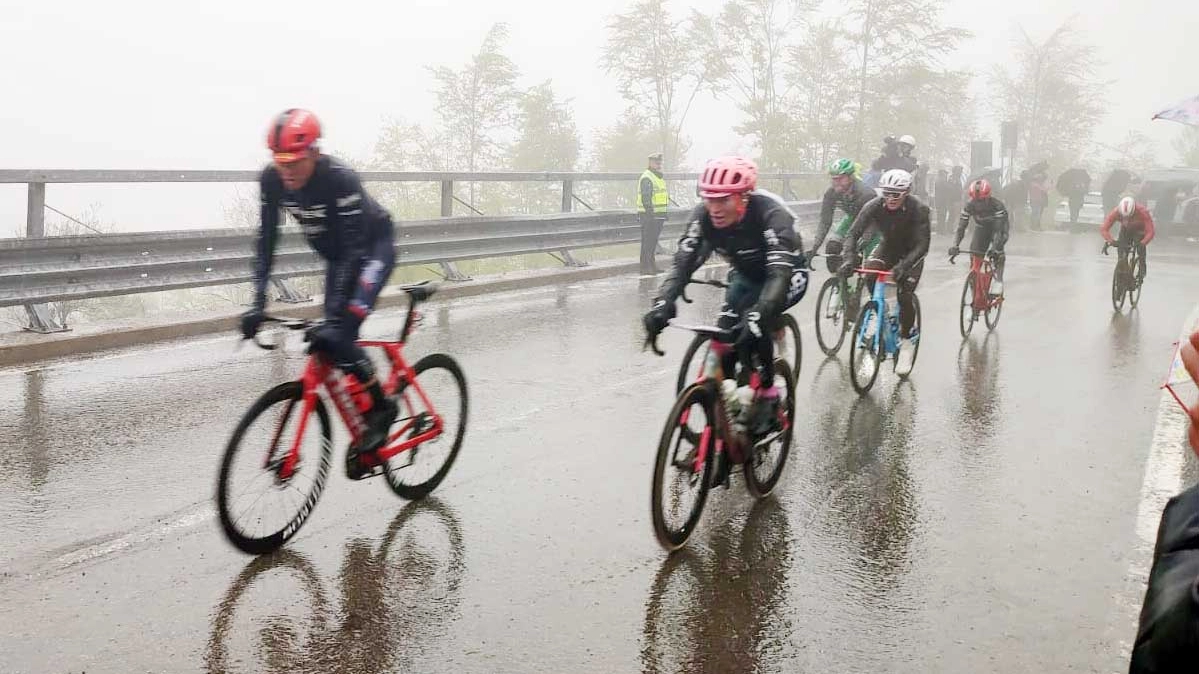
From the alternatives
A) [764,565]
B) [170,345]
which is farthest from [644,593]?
[170,345]

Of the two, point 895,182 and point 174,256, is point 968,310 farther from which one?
point 174,256

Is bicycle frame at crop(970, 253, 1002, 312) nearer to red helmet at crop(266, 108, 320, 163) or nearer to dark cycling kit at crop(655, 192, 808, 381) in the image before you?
dark cycling kit at crop(655, 192, 808, 381)

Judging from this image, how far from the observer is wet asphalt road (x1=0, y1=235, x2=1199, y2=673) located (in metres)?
4.12

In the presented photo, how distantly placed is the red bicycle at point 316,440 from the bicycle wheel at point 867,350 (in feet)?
12.9

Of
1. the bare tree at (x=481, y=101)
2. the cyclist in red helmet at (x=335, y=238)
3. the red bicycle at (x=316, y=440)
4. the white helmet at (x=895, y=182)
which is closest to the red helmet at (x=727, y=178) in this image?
the red bicycle at (x=316, y=440)

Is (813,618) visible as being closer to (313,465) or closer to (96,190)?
(313,465)

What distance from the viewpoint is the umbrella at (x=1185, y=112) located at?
903 centimetres

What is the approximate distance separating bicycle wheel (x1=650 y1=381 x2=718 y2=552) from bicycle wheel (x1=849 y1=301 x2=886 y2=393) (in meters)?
3.76

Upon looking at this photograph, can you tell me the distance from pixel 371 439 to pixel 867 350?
4980 millimetres

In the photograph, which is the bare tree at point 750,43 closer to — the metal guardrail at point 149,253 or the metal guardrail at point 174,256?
the metal guardrail at point 174,256

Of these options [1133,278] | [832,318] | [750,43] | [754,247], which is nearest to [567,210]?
[832,318]

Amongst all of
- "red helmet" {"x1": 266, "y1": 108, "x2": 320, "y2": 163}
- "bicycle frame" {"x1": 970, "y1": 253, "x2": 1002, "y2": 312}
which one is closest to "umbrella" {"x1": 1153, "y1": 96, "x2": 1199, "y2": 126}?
"bicycle frame" {"x1": 970, "y1": 253, "x2": 1002, "y2": 312}

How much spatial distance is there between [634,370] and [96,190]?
126829mm

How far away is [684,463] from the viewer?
5.27 metres
